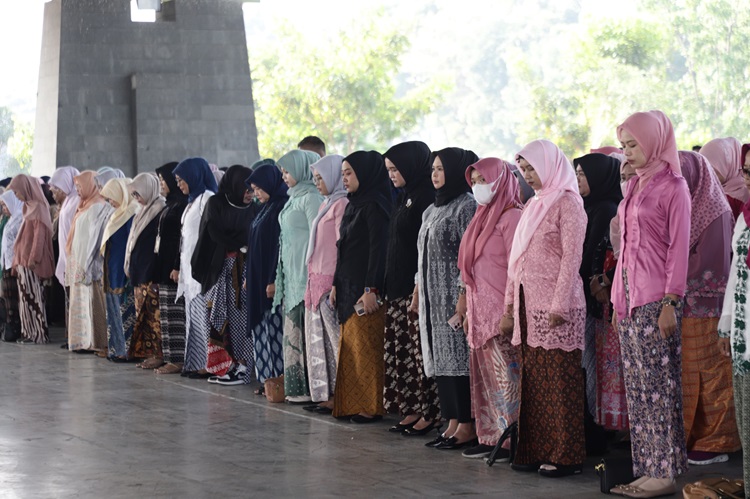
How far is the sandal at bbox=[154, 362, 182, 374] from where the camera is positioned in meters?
8.50

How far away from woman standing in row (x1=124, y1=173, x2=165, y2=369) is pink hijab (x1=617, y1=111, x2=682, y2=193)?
5109 millimetres

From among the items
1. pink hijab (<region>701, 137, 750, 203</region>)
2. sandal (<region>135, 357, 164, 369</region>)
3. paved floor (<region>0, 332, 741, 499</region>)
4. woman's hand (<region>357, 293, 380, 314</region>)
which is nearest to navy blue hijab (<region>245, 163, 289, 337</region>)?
paved floor (<region>0, 332, 741, 499</region>)

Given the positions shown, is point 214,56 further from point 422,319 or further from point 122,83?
point 422,319

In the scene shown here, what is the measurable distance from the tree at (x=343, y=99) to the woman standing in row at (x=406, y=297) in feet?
90.7

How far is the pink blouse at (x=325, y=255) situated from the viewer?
659 cm

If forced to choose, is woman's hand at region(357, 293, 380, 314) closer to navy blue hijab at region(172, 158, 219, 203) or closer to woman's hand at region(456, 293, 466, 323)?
woman's hand at region(456, 293, 466, 323)

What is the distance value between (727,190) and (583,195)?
28.8 inches

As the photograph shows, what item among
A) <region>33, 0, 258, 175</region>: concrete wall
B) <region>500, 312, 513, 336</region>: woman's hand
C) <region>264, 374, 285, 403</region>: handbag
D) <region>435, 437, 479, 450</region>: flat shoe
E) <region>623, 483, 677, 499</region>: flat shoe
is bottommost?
<region>623, 483, 677, 499</region>: flat shoe

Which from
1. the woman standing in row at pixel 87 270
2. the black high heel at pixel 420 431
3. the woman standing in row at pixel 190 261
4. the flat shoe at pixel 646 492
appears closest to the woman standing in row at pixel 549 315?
the flat shoe at pixel 646 492

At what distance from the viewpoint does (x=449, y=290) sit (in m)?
5.51

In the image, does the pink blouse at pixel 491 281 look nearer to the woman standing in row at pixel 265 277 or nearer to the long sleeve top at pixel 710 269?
the long sleeve top at pixel 710 269

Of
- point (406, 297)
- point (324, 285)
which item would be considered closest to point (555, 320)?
point (406, 297)

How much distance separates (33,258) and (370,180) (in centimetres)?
545

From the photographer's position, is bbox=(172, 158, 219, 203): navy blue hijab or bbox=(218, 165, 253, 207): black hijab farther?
bbox=(172, 158, 219, 203): navy blue hijab
